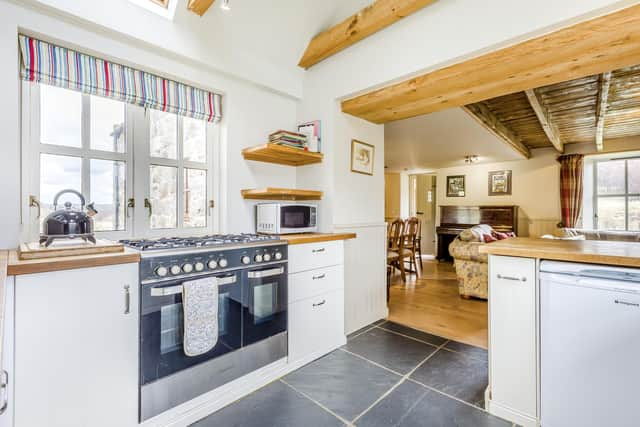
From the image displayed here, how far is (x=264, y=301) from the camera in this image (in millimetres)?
2016

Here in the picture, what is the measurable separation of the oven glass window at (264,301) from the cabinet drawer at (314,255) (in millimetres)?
200

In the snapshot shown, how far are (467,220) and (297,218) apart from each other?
5353mm

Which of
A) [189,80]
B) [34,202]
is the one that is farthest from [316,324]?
[189,80]

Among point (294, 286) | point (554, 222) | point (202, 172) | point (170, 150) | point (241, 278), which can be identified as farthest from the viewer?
point (554, 222)

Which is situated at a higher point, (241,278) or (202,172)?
(202,172)

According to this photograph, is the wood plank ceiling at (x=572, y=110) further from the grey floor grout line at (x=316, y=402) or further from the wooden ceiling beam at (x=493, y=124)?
the grey floor grout line at (x=316, y=402)

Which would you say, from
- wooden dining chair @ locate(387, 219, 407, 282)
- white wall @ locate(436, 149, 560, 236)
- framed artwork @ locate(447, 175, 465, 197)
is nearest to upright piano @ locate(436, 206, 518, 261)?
white wall @ locate(436, 149, 560, 236)

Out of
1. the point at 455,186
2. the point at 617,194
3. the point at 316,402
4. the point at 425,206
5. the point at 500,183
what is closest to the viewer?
the point at 316,402

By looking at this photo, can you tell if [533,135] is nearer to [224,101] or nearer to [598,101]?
[598,101]

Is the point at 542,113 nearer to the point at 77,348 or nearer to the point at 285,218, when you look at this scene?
the point at 285,218

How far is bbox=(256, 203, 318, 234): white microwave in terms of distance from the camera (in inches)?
94.9

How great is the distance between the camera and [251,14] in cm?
239

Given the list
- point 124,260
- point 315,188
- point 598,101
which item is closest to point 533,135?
point 598,101

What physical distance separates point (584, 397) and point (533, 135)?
5.44m
